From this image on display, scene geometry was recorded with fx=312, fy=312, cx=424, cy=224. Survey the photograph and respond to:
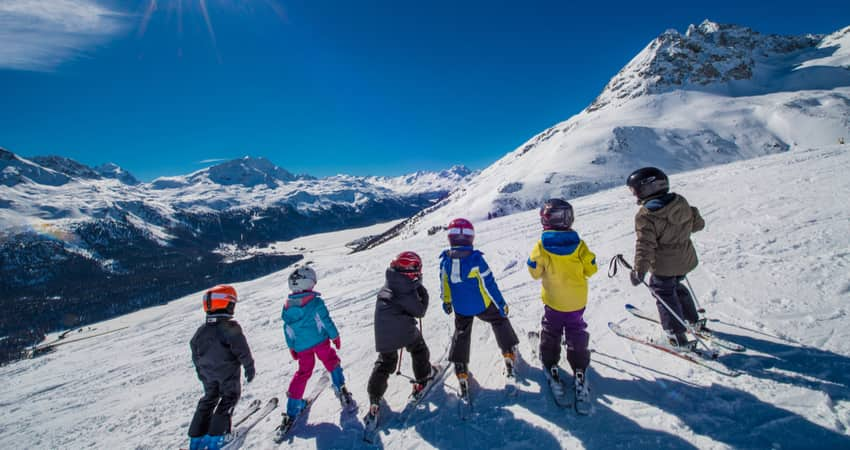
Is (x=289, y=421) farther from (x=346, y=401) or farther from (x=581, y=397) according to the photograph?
(x=581, y=397)

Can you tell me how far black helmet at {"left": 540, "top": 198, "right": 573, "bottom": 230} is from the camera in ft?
13.9

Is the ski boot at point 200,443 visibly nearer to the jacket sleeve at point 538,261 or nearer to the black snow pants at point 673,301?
the jacket sleeve at point 538,261

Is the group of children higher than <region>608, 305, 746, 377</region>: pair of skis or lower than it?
higher

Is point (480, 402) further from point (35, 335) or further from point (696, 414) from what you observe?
point (35, 335)

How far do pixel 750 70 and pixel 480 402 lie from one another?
146810mm

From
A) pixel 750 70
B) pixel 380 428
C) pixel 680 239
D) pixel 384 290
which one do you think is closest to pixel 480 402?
pixel 380 428

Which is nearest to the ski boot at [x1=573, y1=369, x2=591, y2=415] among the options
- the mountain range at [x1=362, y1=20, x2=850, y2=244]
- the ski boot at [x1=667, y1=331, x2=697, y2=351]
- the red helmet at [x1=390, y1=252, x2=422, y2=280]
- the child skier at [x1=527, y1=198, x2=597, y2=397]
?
the child skier at [x1=527, y1=198, x2=597, y2=397]

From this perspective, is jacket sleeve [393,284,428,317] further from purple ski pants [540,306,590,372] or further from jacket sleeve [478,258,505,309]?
purple ski pants [540,306,590,372]

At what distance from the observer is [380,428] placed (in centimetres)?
446

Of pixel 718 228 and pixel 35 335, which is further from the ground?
pixel 718 228

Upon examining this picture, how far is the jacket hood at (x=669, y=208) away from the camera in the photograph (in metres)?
4.43

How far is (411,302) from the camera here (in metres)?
4.70

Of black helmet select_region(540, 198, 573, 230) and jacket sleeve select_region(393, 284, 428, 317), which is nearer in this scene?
black helmet select_region(540, 198, 573, 230)

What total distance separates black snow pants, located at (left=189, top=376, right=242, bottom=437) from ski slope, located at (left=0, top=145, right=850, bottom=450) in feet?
1.71
